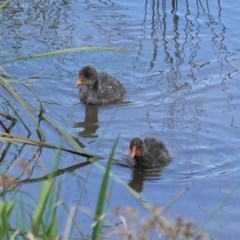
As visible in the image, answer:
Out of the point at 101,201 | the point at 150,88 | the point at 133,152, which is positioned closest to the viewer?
the point at 101,201

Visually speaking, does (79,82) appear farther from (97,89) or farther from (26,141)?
(26,141)

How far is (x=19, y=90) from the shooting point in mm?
8227

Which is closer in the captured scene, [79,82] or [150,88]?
[79,82]

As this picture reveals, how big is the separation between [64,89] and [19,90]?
477 mm

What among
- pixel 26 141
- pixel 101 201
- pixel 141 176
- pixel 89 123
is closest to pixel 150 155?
pixel 141 176

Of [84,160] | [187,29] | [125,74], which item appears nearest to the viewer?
[84,160]

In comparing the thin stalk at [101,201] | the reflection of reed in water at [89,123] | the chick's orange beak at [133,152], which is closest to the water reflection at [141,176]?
the chick's orange beak at [133,152]

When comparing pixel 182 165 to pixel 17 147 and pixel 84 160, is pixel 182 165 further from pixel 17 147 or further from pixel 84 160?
pixel 17 147

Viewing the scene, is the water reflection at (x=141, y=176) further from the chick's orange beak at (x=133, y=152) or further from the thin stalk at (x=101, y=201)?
the thin stalk at (x=101, y=201)

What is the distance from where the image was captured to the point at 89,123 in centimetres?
784

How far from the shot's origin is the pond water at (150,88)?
6.39 m

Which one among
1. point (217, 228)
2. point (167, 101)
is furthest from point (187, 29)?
point (217, 228)

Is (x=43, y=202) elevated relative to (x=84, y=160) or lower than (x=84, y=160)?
elevated

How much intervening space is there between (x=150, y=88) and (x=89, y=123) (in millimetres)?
883
